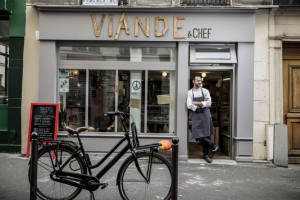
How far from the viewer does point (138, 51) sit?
26.7 feet

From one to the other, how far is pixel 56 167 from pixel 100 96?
4046mm

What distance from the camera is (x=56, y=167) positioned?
14.3 feet

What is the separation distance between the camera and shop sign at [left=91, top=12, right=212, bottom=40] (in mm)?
7707

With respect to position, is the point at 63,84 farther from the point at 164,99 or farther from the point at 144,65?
the point at 164,99

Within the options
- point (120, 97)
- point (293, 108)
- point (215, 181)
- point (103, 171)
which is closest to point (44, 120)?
point (120, 97)

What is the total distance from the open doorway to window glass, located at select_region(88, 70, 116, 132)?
2.85 meters

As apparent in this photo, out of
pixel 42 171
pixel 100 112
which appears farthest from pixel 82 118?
pixel 42 171

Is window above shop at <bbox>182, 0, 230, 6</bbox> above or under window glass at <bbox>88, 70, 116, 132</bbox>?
above

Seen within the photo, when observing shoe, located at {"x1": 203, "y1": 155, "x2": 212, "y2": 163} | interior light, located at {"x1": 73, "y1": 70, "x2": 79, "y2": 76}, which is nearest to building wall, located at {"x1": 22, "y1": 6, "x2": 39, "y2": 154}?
interior light, located at {"x1": 73, "y1": 70, "x2": 79, "y2": 76}

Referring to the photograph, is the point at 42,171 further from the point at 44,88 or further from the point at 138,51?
the point at 138,51

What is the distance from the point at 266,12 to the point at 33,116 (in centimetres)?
697

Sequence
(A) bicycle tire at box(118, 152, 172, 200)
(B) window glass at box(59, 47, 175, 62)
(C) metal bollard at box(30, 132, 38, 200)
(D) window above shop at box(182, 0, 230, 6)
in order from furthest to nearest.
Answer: (B) window glass at box(59, 47, 175, 62)
(D) window above shop at box(182, 0, 230, 6)
(A) bicycle tire at box(118, 152, 172, 200)
(C) metal bollard at box(30, 132, 38, 200)

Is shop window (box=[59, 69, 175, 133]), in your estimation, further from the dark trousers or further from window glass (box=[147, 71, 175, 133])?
the dark trousers

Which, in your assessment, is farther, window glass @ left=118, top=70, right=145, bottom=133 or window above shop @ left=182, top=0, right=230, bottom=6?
window glass @ left=118, top=70, right=145, bottom=133
